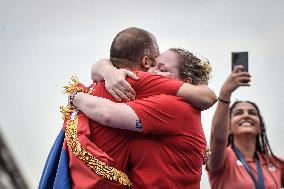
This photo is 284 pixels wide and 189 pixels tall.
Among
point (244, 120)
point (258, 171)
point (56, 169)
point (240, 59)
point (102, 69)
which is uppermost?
point (102, 69)

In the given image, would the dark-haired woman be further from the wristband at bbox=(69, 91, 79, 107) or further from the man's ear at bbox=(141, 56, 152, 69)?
the wristband at bbox=(69, 91, 79, 107)

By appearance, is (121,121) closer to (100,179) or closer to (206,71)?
(100,179)

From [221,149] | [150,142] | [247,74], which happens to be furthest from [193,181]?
[221,149]

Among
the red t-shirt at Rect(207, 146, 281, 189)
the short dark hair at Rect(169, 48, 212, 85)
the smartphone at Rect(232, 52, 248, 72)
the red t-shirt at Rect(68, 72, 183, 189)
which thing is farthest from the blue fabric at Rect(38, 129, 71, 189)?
the red t-shirt at Rect(207, 146, 281, 189)

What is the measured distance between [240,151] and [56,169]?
1.43 meters

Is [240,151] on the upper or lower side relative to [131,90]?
lower

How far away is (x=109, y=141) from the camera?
1528 mm

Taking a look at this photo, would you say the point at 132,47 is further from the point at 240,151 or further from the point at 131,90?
the point at 240,151

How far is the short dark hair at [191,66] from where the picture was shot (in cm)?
165

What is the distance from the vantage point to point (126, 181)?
4.93 ft

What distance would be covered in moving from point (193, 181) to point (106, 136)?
28 cm

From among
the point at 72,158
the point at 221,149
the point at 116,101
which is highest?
the point at 116,101

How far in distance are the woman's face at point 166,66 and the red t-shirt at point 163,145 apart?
0.41 ft

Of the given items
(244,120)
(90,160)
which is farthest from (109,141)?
(244,120)
